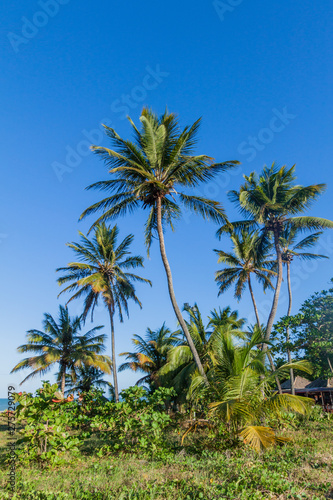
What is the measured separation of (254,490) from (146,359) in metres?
18.8

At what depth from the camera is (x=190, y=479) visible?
536 cm

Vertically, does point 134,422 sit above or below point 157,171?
below

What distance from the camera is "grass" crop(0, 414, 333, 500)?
15.6 feet

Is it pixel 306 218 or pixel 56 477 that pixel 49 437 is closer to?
pixel 56 477

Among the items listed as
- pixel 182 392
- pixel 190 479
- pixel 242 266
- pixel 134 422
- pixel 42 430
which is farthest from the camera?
→ pixel 242 266

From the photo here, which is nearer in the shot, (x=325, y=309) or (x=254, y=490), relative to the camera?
(x=254, y=490)

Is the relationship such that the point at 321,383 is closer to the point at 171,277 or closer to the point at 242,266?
the point at 242,266

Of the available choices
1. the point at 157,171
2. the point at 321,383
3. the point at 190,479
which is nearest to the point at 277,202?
the point at 157,171

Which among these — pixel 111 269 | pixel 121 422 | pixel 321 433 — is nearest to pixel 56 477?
pixel 121 422

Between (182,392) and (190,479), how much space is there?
37.6 ft

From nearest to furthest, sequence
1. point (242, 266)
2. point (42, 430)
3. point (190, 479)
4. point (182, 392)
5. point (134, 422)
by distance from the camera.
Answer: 1. point (190, 479)
2. point (42, 430)
3. point (134, 422)
4. point (182, 392)
5. point (242, 266)

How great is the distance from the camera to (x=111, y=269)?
73.1ft

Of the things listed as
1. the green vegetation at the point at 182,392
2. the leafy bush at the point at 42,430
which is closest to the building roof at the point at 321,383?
the green vegetation at the point at 182,392

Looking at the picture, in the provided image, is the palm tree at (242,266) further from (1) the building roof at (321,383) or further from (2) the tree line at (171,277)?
(1) the building roof at (321,383)
